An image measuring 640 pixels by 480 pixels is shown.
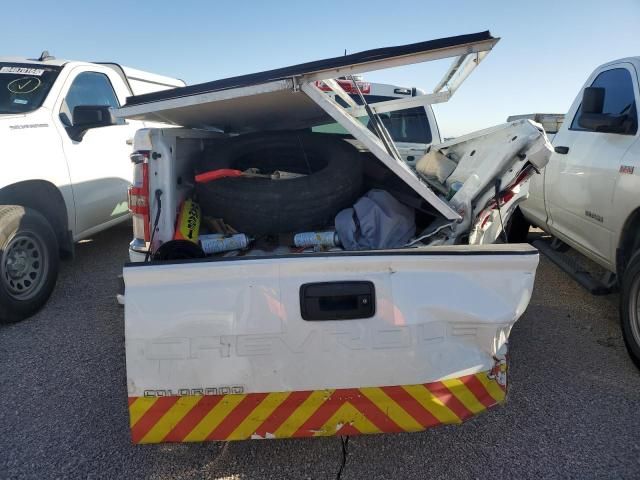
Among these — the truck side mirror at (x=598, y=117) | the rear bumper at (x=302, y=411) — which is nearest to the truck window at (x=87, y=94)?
the rear bumper at (x=302, y=411)

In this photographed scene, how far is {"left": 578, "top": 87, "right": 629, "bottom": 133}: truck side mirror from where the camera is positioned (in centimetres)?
351

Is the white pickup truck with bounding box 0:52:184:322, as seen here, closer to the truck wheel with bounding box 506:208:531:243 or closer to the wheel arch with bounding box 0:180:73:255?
the wheel arch with bounding box 0:180:73:255

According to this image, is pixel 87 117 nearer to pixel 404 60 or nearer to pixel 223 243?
pixel 223 243

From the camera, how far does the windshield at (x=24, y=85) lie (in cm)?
444

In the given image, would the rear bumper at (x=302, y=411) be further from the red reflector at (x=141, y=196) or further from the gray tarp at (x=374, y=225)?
the red reflector at (x=141, y=196)

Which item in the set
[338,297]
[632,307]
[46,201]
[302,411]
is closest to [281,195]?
[338,297]

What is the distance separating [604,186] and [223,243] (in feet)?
9.62

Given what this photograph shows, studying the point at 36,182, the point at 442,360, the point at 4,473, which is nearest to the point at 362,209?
the point at 442,360

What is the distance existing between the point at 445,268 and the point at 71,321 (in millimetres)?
3374

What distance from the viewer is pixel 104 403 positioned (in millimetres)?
2861

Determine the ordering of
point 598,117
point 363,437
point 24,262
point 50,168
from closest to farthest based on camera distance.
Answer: point 363,437 → point 598,117 → point 24,262 → point 50,168

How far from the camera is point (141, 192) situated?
8.82 feet

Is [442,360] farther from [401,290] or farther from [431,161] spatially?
[431,161]

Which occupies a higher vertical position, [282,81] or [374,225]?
[282,81]
